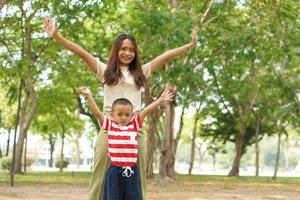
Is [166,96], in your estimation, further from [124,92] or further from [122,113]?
[122,113]

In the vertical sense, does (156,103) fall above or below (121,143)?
above

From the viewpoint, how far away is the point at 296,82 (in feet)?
80.5

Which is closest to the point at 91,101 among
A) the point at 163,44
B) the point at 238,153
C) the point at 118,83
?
the point at 118,83

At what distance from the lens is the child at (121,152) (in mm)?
4652

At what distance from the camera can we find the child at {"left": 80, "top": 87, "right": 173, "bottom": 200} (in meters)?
4.65

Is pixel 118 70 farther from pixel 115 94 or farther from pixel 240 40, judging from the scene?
pixel 240 40

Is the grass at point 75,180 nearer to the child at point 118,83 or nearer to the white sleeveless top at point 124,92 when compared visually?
the child at point 118,83

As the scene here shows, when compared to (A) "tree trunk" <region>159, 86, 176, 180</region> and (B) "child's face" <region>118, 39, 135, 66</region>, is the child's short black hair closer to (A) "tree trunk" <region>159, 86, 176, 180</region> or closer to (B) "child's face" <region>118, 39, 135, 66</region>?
(B) "child's face" <region>118, 39, 135, 66</region>

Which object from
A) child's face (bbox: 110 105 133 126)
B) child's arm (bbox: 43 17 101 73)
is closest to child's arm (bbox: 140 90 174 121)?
child's face (bbox: 110 105 133 126)

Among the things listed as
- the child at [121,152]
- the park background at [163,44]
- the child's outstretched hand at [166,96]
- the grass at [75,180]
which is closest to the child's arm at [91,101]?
the child at [121,152]

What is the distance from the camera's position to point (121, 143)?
4.64 metres

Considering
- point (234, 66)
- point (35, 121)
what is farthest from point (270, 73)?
point (35, 121)

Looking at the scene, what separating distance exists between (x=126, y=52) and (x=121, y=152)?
0.86 meters

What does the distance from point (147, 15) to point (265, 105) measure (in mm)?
16460
